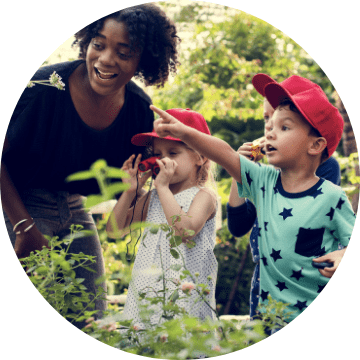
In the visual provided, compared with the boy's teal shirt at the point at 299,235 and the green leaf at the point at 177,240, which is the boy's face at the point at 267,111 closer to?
the boy's teal shirt at the point at 299,235

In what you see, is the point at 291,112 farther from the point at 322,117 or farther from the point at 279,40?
the point at 279,40

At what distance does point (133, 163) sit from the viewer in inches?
61.5

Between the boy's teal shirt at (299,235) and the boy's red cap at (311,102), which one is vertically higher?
the boy's red cap at (311,102)

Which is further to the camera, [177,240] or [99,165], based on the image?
[99,165]

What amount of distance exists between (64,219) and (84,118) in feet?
1.32

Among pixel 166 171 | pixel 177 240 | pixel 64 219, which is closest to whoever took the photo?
pixel 177 240

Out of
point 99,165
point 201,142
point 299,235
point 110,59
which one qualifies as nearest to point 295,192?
point 299,235

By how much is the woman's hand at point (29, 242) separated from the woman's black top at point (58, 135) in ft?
0.56

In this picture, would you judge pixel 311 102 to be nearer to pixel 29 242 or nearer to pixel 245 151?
pixel 245 151

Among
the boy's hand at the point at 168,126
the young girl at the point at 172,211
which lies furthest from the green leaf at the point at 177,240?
the boy's hand at the point at 168,126

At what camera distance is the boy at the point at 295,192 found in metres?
1.37

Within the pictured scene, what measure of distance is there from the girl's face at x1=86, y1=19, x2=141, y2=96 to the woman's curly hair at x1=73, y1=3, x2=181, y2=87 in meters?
0.02

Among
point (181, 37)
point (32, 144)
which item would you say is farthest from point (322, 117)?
point (32, 144)

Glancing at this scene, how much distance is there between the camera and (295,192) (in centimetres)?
140
